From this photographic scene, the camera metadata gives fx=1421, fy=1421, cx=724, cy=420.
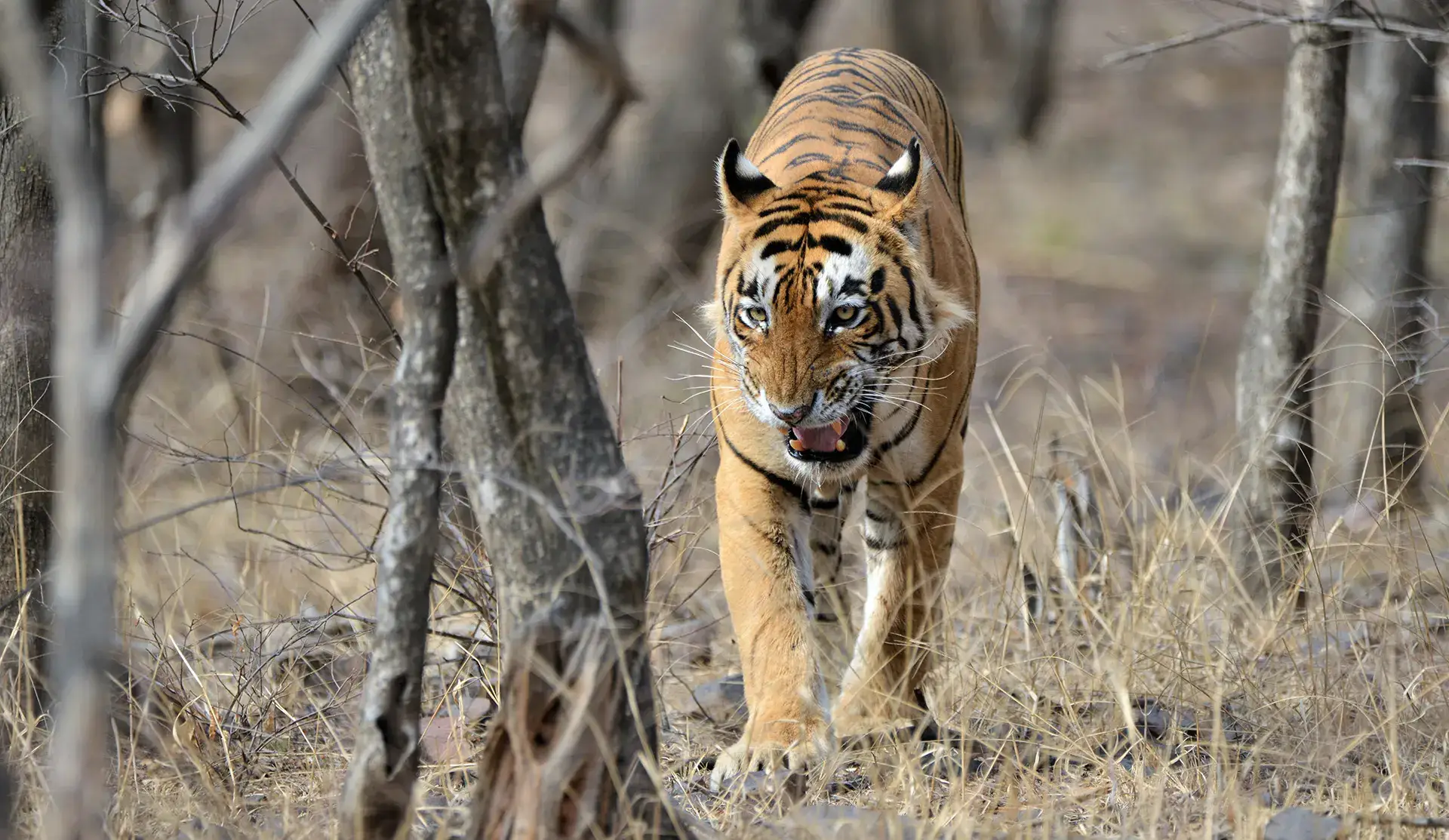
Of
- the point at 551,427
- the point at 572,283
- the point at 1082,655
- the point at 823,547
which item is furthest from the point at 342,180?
the point at 551,427

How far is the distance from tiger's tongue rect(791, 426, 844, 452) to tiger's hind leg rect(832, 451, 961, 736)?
0.24m

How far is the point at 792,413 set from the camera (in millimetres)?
3385

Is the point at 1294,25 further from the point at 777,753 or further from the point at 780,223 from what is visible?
the point at 777,753

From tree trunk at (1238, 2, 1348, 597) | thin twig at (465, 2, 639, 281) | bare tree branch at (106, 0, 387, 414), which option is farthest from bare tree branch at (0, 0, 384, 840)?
tree trunk at (1238, 2, 1348, 597)

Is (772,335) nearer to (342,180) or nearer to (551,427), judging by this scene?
(551,427)

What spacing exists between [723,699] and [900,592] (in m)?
0.67

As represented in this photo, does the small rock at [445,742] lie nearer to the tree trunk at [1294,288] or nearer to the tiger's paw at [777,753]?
the tiger's paw at [777,753]

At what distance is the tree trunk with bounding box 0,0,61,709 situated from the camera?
3.23 m

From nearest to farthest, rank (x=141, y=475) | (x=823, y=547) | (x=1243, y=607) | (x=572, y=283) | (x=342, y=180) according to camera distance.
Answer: (x=1243, y=607) < (x=823, y=547) < (x=141, y=475) < (x=342, y=180) < (x=572, y=283)

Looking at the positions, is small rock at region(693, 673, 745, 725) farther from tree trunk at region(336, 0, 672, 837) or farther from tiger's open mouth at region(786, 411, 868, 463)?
tree trunk at region(336, 0, 672, 837)

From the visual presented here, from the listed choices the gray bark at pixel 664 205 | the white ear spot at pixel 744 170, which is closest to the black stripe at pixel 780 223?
the white ear spot at pixel 744 170

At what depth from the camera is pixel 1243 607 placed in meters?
3.85

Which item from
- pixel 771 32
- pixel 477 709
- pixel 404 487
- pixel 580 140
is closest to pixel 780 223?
pixel 477 709

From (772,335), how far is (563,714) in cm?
141
